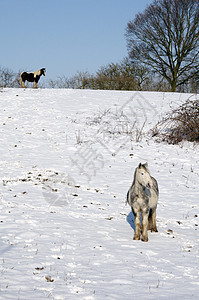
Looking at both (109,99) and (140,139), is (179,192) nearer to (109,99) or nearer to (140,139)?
(140,139)

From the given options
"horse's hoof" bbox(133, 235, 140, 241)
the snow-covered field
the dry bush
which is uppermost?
the dry bush

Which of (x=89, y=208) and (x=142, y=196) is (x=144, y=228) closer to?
(x=142, y=196)

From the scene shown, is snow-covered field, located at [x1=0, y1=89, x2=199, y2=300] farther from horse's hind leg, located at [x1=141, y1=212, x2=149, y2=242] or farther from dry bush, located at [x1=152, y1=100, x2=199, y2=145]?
dry bush, located at [x1=152, y1=100, x2=199, y2=145]

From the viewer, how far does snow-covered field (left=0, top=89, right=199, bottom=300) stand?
448 centimetres

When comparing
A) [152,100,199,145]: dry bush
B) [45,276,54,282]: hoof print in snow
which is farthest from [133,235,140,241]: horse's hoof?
[152,100,199,145]: dry bush

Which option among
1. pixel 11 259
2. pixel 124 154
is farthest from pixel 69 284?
pixel 124 154

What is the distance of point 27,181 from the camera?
10.4m

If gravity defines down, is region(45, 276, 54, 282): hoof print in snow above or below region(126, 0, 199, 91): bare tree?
below

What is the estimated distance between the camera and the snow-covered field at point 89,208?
4485 mm

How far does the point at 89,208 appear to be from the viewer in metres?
8.52

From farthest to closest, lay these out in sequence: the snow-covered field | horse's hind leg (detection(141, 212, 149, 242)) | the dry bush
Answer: the dry bush < horse's hind leg (detection(141, 212, 149, 242)) < the snow-covered field

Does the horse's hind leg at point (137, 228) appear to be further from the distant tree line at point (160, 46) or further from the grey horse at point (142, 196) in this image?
the distant tree line at point (160, 46)

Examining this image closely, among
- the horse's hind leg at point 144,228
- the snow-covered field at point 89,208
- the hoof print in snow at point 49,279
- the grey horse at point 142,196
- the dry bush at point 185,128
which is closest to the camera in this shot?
the hoof print in snow at point 49,279

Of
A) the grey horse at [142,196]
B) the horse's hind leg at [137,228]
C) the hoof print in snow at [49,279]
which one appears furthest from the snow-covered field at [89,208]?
the grey horse at [142,196]
